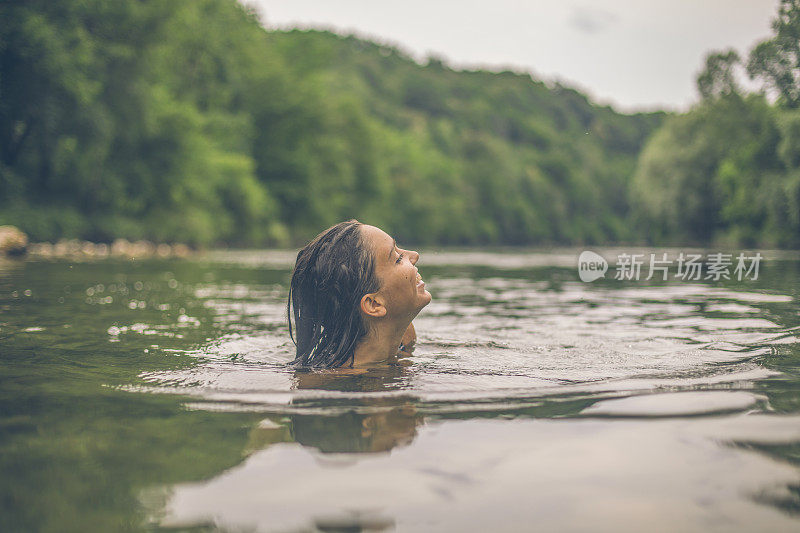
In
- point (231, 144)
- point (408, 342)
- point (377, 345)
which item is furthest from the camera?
point (231, 144)

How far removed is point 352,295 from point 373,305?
127mm

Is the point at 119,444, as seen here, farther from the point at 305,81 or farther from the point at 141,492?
the point at 305,81

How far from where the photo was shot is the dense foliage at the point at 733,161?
10383 mm

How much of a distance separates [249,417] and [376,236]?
156 cm

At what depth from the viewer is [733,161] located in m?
34.1

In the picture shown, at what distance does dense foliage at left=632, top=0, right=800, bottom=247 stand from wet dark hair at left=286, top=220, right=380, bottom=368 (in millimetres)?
6406

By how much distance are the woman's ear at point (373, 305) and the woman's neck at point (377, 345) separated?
0.16 meters

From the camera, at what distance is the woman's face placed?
3.90 m
